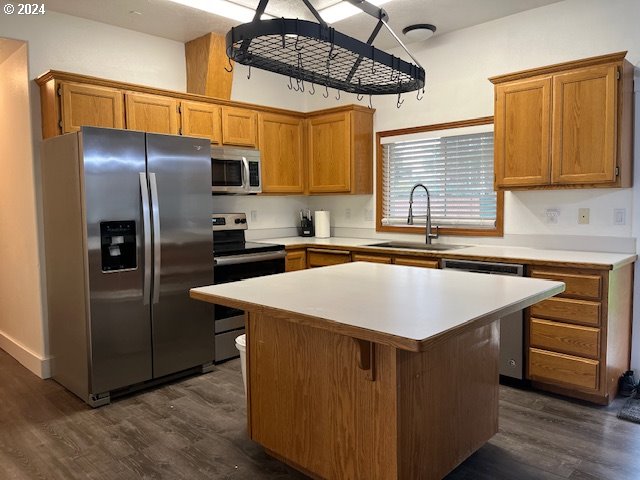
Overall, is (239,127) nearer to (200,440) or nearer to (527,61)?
(527,61)

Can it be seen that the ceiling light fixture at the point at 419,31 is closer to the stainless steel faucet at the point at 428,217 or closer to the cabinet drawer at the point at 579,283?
the stainless steel faucet at the point at 428,217

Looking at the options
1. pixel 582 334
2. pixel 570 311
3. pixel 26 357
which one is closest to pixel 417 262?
pixel 570 311

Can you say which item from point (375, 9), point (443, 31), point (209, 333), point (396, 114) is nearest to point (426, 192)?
point (396, 114)

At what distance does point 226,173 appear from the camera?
4.16 metres

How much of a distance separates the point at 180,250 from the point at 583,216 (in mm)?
2912

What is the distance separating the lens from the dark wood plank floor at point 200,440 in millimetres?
2322

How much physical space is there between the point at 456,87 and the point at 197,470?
3.52 m

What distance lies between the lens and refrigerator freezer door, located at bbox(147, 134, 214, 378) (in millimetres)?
3328

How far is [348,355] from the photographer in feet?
6.32

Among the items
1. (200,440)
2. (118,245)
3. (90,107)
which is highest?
(90,107)

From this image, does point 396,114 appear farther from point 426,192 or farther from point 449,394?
point 449,394

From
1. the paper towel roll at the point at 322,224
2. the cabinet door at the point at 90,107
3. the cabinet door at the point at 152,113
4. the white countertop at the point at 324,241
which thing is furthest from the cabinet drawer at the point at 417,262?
the cabinet door at the point at 90,107

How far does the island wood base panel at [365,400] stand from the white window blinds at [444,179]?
200 centimetres

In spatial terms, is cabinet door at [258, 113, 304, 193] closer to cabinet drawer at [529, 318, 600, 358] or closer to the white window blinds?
the white window blinds
